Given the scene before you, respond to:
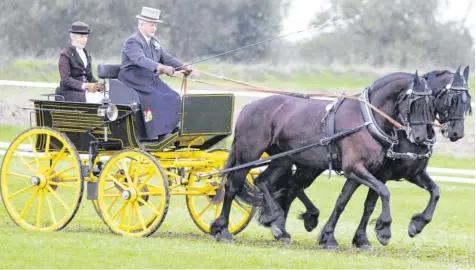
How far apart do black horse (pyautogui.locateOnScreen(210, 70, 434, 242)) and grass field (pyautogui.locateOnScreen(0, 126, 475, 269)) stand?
0.44 m

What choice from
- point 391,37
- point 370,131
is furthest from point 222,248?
point 391,37

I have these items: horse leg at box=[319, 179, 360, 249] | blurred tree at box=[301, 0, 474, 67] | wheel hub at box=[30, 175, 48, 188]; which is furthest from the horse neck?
blurred tree at box=[301, 0, 474, 67]

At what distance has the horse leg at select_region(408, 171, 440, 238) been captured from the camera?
11.7m

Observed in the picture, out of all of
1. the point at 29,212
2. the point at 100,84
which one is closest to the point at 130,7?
the point at 29,212

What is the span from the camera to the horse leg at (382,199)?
11.2 metres

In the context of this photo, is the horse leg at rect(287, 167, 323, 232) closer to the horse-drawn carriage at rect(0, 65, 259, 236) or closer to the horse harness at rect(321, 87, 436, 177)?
the horse-drawn carriage at rect(0, 65, 259, 236)

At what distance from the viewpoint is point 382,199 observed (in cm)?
1112

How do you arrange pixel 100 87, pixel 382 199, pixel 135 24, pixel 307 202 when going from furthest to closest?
pixel 135 24, pixel 307 202, pixel 100 87, pixel 382 199

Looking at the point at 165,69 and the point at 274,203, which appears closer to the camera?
the point at 165,69

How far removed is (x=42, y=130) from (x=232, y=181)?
1.90 meters

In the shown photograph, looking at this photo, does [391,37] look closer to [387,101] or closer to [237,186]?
[237,186]

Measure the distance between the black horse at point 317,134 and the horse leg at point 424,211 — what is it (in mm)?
622

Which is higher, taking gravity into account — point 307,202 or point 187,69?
point 187,69

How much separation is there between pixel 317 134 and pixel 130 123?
1.77 meters
